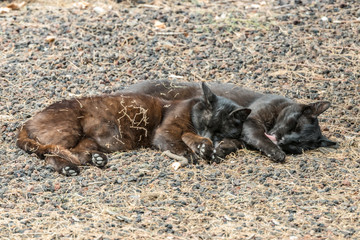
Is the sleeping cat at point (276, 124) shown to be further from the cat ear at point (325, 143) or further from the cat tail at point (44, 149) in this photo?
the cat tail at point (44, 149)

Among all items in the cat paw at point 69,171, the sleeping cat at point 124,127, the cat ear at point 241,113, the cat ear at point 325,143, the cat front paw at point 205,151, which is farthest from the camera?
the cat ear at point 325,143

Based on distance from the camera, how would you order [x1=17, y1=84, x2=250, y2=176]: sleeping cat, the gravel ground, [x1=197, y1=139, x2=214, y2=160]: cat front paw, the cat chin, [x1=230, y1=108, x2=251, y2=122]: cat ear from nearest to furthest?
1. the gravel ground
2. [x1=17, y1=84, x2=250, y2=176]: sleeping cat
3. [x1=197, y1=139, x2=214, y2=160]: cat front paw
4. [x1=230, y1=108, x2=251, y2=122]: cat ear
5. the cat chin

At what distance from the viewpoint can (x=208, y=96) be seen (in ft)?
22.7

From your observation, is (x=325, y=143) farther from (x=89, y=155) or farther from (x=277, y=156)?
(x=89, y=155)

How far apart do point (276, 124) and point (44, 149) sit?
296 centimetres

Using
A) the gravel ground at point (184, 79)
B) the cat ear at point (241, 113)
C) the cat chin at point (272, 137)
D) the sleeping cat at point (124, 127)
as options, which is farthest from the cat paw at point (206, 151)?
the cat chin at point (272, 137)

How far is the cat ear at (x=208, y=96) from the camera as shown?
692cm

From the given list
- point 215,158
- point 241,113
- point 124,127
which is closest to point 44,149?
point 124,127

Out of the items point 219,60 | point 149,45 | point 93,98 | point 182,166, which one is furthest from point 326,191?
point 149,45

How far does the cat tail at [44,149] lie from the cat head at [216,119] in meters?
1.64

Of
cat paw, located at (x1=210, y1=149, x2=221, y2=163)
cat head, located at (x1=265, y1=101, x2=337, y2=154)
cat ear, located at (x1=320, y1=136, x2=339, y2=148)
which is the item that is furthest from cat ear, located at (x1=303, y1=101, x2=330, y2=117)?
cat paw, located at (x1=210, y1=149, x2=221, y2=163)

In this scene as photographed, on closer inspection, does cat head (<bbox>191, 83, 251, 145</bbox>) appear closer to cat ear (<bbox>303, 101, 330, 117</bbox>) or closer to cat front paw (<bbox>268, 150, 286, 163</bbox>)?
cat front paw (<bbox>268, 150, 286, 163</bbox>)

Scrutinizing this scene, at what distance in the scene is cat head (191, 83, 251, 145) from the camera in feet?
22.8

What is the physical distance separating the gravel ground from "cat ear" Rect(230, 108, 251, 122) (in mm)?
425
